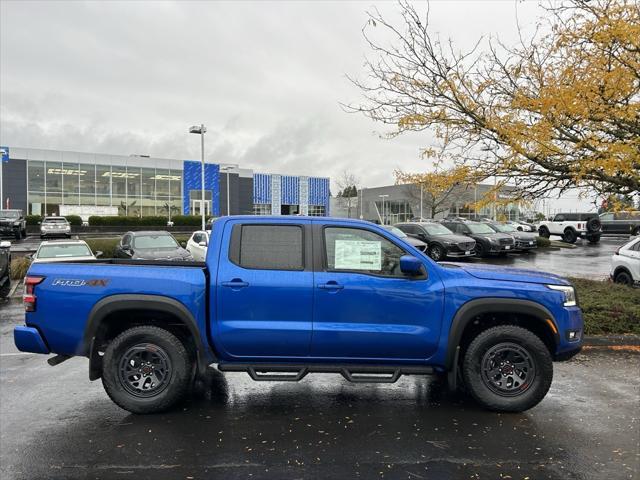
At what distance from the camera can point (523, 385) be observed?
4.60 metres

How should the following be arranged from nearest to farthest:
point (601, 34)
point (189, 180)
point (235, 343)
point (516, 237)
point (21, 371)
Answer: point (235, 343) → point (21, 371) → point (601, 34) → point (516, 237) → point (189, 180)

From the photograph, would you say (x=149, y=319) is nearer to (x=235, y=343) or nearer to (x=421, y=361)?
(x=235, y=343)

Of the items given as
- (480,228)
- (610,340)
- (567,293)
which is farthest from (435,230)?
(567,293)

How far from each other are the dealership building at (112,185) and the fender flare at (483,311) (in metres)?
46.2

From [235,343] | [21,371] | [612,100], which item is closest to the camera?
[235,343]

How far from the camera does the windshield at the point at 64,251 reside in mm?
13625

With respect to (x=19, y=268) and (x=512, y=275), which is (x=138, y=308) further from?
(x=19, y=268)

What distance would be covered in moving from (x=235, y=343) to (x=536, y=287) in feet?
9.50

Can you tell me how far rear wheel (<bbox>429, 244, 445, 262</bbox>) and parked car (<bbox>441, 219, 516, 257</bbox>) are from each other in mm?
2753

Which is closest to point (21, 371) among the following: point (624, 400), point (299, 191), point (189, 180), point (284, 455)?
point (284, 455)

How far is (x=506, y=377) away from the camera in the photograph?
4645 mm

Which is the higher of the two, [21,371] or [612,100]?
[612,100]

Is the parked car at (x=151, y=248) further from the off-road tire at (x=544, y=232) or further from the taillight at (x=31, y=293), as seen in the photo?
the off-road tire at (x=544, y=232)

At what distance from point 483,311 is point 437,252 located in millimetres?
16385
